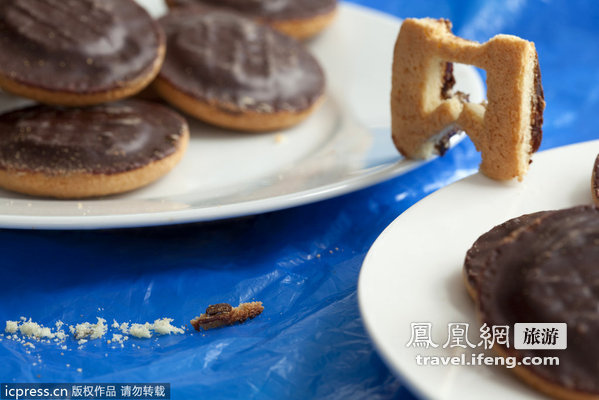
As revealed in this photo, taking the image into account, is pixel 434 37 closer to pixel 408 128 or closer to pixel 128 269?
pixel 408 128

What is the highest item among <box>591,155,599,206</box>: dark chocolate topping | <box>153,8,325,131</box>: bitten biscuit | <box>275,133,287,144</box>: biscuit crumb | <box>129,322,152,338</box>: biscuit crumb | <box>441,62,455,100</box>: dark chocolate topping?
<box>441,62,455,100</box>: dark chocolate topping

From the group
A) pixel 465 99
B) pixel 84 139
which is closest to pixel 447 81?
pixel 465 99

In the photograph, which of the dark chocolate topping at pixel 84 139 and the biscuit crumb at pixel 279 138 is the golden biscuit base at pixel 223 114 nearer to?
the biscuit crumb at pixel 279 138


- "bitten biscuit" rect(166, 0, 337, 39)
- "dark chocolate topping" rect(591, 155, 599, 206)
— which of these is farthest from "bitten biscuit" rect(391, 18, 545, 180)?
"bitten biscuit" rect(166, 0, 337, 39)

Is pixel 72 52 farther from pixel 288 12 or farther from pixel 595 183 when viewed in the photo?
pixel 595 183

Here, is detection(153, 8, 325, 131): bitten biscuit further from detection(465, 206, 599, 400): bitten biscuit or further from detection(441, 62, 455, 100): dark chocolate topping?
detection(465, 206, 599, 400): bitten biscuit

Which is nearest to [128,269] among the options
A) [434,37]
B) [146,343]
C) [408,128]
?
[146,343]
